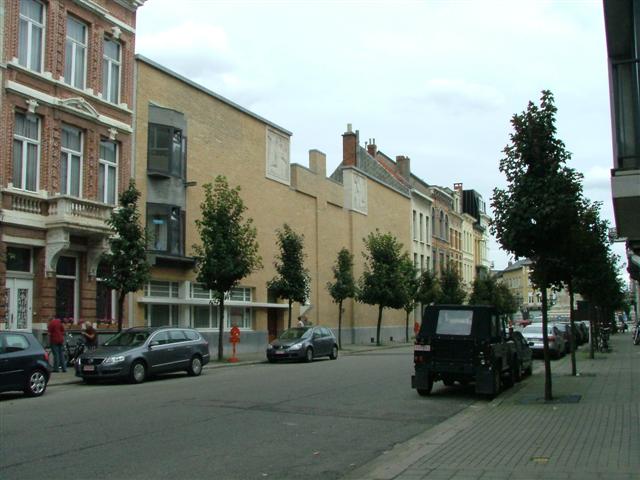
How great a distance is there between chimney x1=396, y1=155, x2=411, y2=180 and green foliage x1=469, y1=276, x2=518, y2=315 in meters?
12.7

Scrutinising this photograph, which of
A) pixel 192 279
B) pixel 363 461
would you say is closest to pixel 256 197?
pixel 192 279

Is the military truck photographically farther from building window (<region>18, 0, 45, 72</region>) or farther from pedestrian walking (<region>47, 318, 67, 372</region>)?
building window (<region>18, 0, 45, 72</region>)

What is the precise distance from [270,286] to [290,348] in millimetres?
7013

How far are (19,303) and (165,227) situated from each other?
25.0ft

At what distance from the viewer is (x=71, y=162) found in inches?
965

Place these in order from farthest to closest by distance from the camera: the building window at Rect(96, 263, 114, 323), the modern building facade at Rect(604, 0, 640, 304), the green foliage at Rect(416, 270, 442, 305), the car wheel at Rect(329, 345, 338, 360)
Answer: the green foliage at Rect(416, 270, 442, 305) → the car wheel at Rect(329, 345, 338, 360) → the building window at Rect(96, 263, 114, 323) → the modern building facade at Rect(604, 0, 640, 304)

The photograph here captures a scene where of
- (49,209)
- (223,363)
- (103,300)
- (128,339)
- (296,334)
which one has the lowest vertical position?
(223,363)

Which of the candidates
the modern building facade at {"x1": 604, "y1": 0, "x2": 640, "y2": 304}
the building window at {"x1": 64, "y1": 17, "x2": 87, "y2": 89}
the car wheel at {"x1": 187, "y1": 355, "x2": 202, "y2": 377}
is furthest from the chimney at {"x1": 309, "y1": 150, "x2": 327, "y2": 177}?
the modern building facade at {"x1": 604, "y1": 0, "x2": 640, "y2": 304}

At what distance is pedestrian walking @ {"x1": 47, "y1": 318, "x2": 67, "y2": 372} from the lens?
2050 cm

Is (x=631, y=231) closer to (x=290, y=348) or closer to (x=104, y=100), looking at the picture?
(x=290, y=348)

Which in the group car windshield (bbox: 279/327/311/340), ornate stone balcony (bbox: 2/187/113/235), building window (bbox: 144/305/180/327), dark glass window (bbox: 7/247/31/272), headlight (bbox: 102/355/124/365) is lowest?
headlight (bbox: 102/355/124/365)

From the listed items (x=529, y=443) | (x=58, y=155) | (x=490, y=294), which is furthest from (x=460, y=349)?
(x=490, y=294)

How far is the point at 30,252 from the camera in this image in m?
22.7

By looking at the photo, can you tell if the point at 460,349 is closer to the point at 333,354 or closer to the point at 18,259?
the point at 18,259
